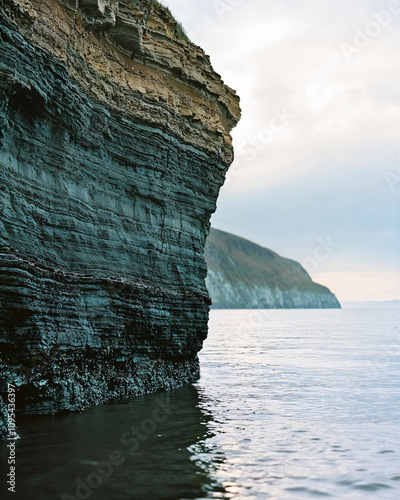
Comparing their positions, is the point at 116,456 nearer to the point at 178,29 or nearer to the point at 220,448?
the point at 220,448

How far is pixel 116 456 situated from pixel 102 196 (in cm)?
712

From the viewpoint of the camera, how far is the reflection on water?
825 centimetres

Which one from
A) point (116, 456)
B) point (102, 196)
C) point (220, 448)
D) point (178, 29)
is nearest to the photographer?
point (116, 456)

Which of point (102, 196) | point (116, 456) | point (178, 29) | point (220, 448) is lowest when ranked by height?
point (220, 448)

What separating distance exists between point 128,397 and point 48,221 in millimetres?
5918

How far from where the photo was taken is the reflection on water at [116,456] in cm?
825

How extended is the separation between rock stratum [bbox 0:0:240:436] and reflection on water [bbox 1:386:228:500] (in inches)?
45.2

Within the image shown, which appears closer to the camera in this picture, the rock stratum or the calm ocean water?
the calm ocean water

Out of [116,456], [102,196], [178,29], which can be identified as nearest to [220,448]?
[116,456]

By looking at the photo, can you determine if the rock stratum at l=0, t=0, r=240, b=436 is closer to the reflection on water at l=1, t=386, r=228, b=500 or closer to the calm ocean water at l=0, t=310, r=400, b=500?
the reflection on water at l=1, t=386, r=228, b=500

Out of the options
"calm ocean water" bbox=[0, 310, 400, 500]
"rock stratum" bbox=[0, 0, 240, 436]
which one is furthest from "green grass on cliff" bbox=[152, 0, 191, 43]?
"calm ocean water" bbox=[0, 310, 400, 500]

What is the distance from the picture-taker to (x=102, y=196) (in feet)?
47.0

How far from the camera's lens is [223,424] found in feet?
43.4

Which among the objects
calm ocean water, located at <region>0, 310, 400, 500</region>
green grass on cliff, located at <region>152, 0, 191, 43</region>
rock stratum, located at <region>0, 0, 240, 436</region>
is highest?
green grass on cliff, located at <region>152, 0, 191, 43</region>
